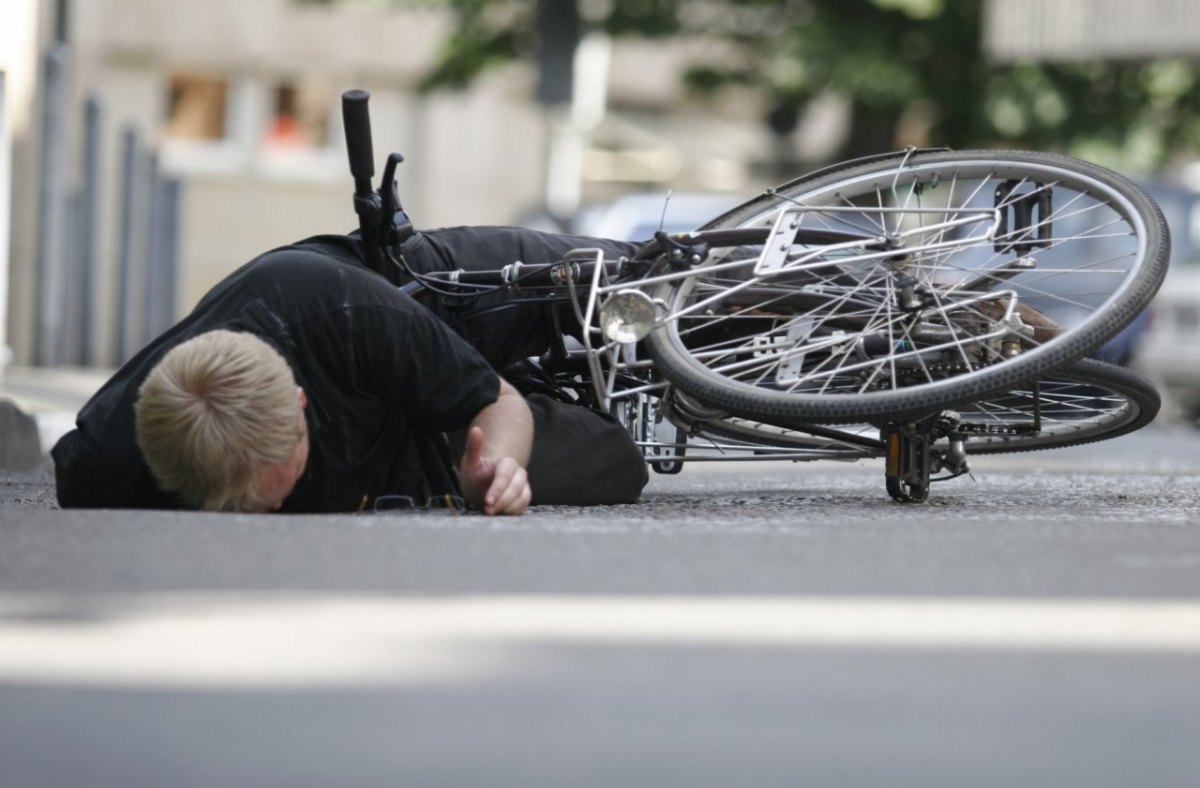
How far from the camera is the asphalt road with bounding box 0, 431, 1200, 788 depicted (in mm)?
2629

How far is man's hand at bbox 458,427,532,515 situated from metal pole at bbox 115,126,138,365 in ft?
35.4

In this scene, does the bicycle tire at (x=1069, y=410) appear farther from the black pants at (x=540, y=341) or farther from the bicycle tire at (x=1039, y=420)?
the black pants at (x=540, y=341)

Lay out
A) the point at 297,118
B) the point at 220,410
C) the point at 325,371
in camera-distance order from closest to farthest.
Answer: the point at 220,410 < the point at 325,371 < the point at 297,118

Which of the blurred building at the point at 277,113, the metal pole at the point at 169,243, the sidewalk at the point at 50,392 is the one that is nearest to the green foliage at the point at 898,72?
the blurred building at the point at 277,113

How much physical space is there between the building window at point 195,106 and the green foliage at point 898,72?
695 centimetres

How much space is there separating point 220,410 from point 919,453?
1.79m

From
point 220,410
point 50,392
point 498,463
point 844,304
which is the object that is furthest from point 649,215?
point 220,410

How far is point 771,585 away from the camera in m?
3.73

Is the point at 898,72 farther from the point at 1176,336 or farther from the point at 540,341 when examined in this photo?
the point at 540,341

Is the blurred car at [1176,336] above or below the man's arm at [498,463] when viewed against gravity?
below

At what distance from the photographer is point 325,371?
4.64m

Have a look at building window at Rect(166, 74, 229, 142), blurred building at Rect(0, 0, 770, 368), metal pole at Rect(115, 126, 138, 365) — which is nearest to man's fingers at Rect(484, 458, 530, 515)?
metal pole at Rect(115, 126, 138, 365)

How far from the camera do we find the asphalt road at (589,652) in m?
2.63

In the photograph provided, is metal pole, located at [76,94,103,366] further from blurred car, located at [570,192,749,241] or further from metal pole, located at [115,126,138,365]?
blurred car, located at [570,192,749,241]
